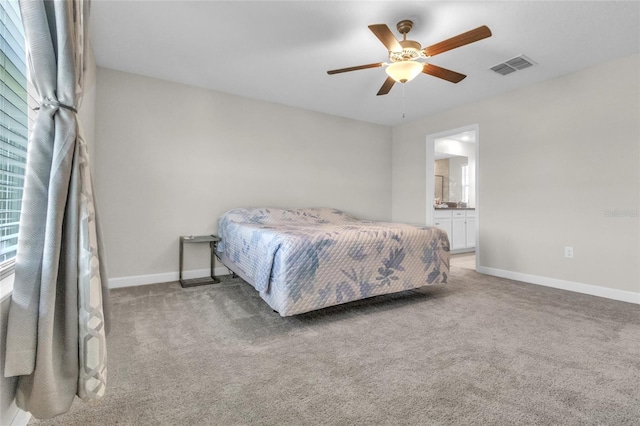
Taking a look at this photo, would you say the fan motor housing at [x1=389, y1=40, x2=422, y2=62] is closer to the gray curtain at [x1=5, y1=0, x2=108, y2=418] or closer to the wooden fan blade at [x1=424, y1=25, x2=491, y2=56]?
the wooden fan blade at [x1=424, y1=25, x2=491, y2=56]

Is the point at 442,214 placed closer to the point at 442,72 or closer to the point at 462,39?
the point at 442,72

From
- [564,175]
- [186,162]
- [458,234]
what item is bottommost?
[458,234]

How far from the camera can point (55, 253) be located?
98cm

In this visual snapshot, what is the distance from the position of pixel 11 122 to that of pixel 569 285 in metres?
4.43

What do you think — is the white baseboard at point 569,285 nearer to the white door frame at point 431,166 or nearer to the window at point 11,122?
the white door frame at point 431,166

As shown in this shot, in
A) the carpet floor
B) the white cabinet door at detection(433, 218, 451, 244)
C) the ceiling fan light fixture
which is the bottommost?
the carpet floor

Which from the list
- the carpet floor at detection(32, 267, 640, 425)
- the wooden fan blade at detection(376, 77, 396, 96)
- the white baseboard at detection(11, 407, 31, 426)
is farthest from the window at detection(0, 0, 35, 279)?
the wooden fan blade at detection(376, 77, 396, 96)

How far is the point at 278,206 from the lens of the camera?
402 centimetres

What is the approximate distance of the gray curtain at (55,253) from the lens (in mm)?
951

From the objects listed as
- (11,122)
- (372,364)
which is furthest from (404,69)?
(11,122)

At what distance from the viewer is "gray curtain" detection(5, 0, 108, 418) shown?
0.95 m

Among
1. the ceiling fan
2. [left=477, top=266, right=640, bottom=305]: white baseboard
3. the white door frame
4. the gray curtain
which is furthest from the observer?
the white door frame

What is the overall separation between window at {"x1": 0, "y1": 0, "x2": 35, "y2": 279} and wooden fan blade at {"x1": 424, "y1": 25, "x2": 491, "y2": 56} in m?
2.18

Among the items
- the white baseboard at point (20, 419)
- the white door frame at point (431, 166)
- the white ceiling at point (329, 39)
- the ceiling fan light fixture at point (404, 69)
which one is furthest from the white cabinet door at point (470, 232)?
the white baseboard at point (20, 419)
